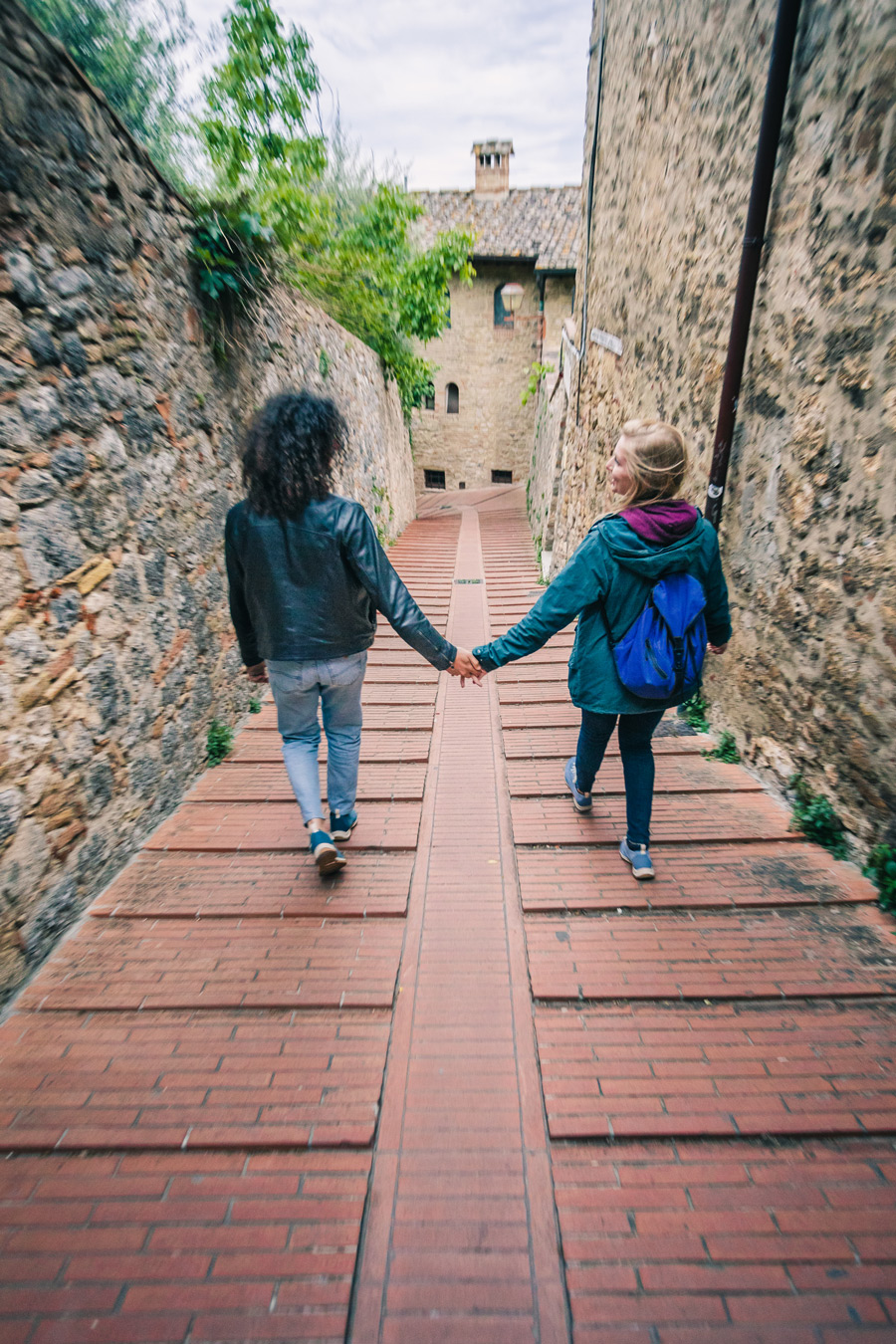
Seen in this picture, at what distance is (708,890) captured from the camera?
221 cm

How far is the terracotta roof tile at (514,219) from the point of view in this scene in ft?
56.1

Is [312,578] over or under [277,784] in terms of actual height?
over

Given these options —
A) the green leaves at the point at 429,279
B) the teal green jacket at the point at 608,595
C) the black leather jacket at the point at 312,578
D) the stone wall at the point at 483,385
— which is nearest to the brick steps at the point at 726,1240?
the teal green jacket at the point at 608,595

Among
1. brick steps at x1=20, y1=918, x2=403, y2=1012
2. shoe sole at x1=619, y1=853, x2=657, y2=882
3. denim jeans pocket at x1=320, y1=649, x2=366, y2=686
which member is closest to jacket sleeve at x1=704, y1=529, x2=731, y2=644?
shoe sole at x1=619, y1=853, x2=657, y2=882

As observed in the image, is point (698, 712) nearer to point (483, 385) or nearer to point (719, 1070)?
point (719, 1070)

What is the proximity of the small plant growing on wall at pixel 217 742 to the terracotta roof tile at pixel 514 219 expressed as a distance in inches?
689

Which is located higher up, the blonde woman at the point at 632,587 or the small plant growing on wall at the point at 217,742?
the blonde woman at the point at 632,587

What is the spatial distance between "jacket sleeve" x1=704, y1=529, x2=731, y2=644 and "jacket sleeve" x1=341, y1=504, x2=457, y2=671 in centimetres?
92

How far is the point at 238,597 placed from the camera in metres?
2.24

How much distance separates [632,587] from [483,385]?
736 inches

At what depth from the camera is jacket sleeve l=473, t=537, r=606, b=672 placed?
80.2 inches

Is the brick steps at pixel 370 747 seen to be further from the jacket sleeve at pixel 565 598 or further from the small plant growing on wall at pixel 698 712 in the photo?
the small plant growing on wall at pixel 698 712

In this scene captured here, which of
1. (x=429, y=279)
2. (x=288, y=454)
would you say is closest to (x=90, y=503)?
(x=288, y=454)

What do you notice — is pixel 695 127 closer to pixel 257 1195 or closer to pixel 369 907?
pixel 369 907
